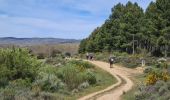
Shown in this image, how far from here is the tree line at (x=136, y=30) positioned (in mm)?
66800

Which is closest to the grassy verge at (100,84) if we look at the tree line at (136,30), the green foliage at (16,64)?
the green foliage at (16,64)

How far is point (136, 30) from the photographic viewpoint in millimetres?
80688

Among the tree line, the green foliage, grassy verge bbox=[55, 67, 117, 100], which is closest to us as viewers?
grassy verge bbox=[55, 67, 117, 100]

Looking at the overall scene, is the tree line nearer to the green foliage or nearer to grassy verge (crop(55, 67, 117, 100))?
grassy verge (crop(55, 67, 117, 100))

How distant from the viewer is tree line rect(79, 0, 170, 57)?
219 feet

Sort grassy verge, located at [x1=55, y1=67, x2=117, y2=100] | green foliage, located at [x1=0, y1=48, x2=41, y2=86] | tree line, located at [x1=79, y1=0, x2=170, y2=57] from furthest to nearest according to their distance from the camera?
tree line, located at [x1=79, y1=0, x2=170, y2=57]
green foliage, located at [x1=0, y1=48, x2=41, y2=86]
grassy verge, located at [x1=55, y1=67, x2=117, y2=100]

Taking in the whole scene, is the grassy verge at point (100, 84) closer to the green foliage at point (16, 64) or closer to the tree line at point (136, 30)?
the green foliage at point (16, 64)

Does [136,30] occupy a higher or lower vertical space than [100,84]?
higher

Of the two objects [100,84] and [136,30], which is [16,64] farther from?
[136,30]

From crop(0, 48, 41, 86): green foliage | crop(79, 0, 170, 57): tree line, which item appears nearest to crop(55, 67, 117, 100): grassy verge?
crop(0, 48, 41, 86): green foliage

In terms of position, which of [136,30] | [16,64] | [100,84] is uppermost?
[136,30]

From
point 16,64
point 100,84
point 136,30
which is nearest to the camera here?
point 16,64

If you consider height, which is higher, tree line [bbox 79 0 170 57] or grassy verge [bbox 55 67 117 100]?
tree line [bbox 79 0 170 57]

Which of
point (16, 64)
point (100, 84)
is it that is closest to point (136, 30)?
point (100, 84)
